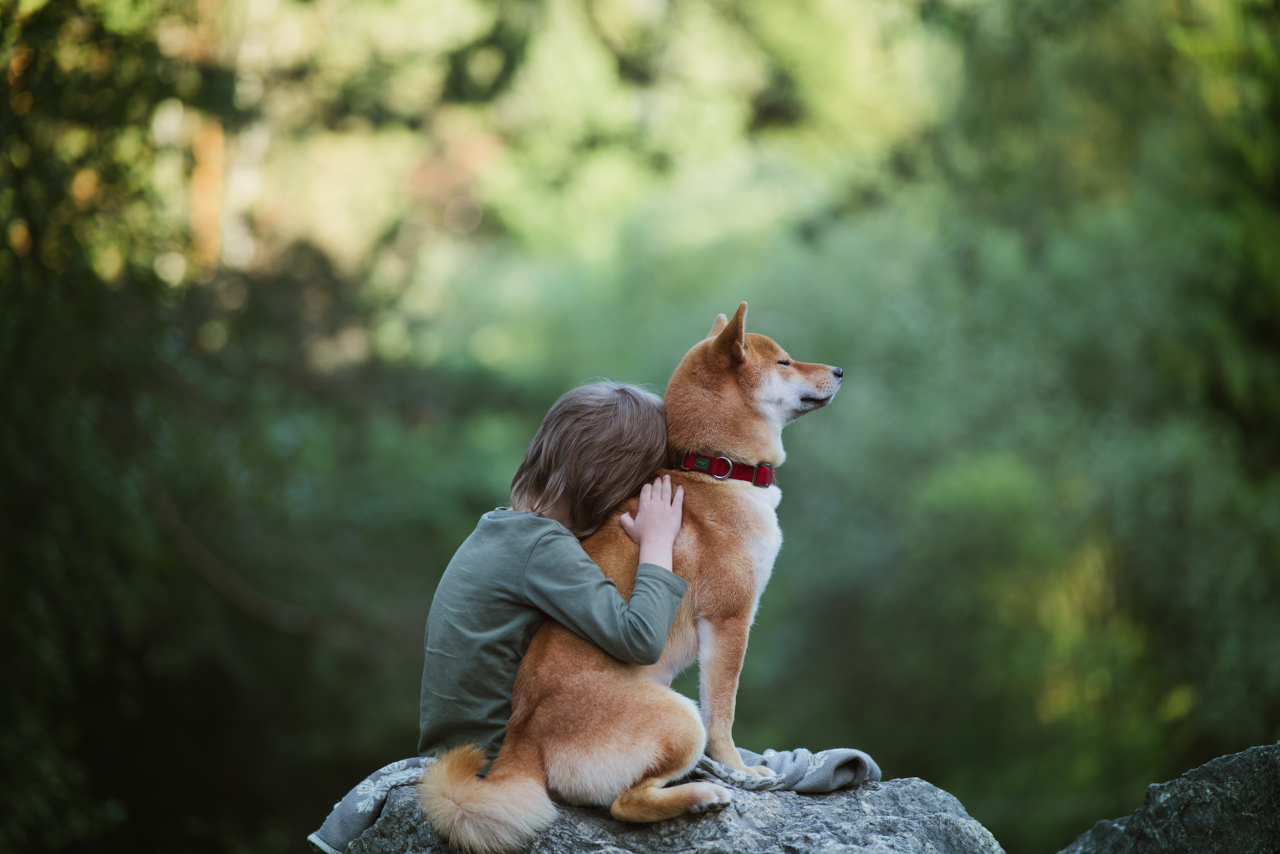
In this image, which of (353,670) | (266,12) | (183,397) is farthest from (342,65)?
(353,670)

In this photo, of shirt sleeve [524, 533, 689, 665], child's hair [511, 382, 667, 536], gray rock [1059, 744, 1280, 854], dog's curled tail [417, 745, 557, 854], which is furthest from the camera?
child's hair [511, 382, 667, 536]

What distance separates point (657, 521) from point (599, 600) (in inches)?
13.8

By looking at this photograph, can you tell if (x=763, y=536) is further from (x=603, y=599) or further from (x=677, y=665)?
(x=603, y=599)

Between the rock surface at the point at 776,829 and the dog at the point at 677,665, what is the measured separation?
6 cm

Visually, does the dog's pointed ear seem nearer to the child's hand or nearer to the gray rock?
the child's hand

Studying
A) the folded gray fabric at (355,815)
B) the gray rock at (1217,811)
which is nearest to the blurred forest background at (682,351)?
the folded gray fabric at (355,815)

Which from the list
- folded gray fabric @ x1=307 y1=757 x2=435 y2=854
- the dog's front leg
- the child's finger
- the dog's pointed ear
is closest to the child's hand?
the child's finger

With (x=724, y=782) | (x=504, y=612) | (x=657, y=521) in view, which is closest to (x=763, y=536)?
(x=657, y=521)

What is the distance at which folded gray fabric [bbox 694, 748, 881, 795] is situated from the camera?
2574 millimetres

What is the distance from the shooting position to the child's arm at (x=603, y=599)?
7.67 ft

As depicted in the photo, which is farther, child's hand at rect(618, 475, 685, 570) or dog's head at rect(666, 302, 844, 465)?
dog's head at rect(666, 302, 844, 465)

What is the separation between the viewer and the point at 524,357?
39.9 ft

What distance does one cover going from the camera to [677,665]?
270cm

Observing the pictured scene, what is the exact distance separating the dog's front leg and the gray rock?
103cm
